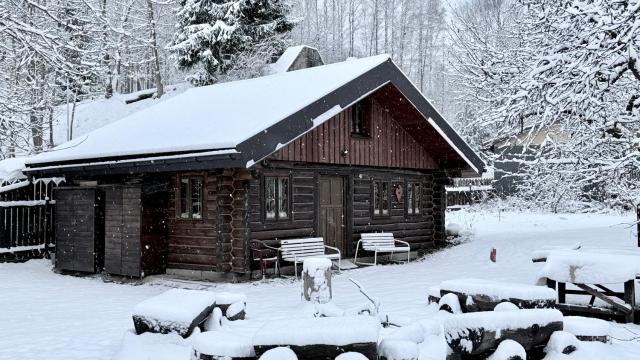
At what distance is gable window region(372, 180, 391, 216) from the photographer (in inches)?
692

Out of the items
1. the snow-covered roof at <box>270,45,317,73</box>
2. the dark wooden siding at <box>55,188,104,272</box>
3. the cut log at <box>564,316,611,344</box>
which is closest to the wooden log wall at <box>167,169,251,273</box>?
the dark wooden siding at <box>55,188,104,272</box>

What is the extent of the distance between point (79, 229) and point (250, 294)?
5305 millimetres

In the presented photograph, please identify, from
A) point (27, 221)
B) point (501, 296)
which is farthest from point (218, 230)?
point (501, 296)

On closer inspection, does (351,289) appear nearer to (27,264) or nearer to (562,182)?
(562,182)

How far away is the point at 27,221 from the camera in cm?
1650

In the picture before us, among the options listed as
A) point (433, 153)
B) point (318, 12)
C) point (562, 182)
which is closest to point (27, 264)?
point (433, 153)

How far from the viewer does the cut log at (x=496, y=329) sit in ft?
23.6

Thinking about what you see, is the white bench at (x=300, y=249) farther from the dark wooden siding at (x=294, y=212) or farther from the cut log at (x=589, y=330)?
Result: the cut log at (x=589, y=330)

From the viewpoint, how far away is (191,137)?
13281mm

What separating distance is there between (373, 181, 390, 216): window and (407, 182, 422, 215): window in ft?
3.99

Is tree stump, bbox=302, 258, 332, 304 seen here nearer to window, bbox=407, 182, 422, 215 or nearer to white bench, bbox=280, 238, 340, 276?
white bench, bbox=280, 238, 340, 276

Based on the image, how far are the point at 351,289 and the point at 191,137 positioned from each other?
15.1 feet

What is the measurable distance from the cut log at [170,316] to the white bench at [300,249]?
19.3ft

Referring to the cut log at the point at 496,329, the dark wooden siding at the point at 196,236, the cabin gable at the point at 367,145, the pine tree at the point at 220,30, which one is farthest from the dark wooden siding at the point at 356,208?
the pine tree at the point at 220,30
